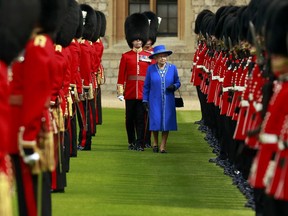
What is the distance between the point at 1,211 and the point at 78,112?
382 inches

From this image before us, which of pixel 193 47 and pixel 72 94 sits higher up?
pixel 72 94

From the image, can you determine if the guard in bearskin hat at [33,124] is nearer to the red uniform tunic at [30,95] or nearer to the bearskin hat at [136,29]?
the red uniform tunic at [30,95]

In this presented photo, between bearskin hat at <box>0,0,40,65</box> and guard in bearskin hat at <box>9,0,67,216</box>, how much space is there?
60 centimetres

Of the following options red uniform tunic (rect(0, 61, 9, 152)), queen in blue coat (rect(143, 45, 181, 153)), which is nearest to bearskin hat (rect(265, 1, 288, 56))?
red uniform tunic (rect(0, 61, 9, 152))

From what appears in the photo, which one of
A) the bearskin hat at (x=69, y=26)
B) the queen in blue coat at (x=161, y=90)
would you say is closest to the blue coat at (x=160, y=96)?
the queen in blue coat at (x=161, y=90)

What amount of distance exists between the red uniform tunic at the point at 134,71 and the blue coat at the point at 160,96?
70 cm

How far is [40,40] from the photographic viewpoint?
320 inches

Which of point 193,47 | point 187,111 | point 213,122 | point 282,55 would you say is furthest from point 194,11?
point 282,55

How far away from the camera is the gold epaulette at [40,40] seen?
807 centimetres

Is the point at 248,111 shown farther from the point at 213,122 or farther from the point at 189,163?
the point at 213,122

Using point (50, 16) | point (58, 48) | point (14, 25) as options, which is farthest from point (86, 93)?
point (14, 25)

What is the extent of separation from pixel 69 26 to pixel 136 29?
19.0ft

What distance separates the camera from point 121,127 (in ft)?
69.3

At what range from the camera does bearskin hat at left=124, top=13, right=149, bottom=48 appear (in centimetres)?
1833
